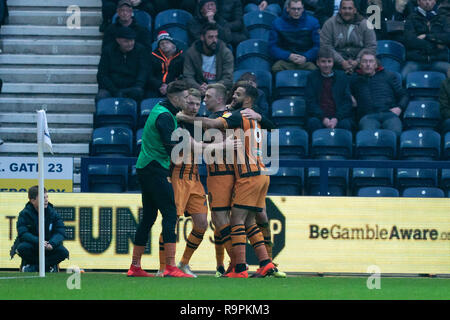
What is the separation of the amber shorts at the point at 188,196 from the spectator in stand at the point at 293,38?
563 cm

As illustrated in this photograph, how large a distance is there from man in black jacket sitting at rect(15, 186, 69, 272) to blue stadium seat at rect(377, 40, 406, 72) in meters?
7.01

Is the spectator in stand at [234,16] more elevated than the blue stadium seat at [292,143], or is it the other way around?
the spectator in stand at [234,16]

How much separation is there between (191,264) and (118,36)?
14.7 feet

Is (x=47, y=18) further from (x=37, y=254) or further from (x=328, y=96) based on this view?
(x=37, y=254)

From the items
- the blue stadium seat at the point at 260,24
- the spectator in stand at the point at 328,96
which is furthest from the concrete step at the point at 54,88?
the spectator in stand at the point at 328,96

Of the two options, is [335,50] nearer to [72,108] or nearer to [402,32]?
[402,32]

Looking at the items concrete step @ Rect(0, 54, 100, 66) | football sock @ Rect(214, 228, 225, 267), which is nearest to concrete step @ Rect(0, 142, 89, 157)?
concrete step @ Rect(0, 54, 100, 66)

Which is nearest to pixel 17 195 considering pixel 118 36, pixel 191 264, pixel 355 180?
pixel 191 264

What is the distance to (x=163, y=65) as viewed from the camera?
14531 millimetres

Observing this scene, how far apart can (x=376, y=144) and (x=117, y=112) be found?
4095mm

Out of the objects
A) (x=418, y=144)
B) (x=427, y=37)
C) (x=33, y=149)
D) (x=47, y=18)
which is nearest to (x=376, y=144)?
(x=418, y=144)

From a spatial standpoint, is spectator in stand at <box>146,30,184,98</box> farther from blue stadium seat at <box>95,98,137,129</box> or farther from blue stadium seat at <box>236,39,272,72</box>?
blue stadium seat at <box>236,39,272,72</box>

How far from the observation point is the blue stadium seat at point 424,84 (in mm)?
14867

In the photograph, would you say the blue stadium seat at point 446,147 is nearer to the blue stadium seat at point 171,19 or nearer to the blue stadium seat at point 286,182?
the blue stadium seat at point 286,182
